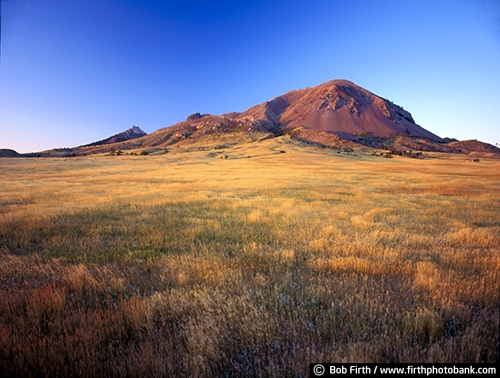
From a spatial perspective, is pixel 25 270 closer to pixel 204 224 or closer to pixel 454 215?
pixel 204 224

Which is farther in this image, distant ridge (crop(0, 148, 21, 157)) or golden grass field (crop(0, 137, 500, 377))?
distant ridge (crop(0, 148, 21, 157))

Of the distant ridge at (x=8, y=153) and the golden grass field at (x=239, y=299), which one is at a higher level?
the distant ridge at (x=8, y=153)

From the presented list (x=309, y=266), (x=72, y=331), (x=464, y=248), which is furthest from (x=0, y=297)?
(x=464, y=248)

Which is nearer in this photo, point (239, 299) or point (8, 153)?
point (239, 299)

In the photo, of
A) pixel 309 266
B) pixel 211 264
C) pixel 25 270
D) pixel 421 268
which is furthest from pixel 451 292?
pixel 25 270

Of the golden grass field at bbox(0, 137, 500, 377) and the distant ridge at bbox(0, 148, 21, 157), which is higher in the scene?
the distant ridge at bbox(0, 148, 21, 157)

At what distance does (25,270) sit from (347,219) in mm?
12120

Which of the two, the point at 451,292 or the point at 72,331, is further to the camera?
the point at 451,292

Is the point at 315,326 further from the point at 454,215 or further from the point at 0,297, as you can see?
the point at 454,215

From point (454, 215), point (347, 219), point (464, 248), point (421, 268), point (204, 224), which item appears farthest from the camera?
point (454, 215)

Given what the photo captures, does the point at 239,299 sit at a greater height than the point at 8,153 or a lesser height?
lesser

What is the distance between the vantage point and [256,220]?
37.0 ft

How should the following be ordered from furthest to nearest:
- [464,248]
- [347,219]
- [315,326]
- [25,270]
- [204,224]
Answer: [347,219] < [204,224] < [464,248] < [25,270] < [315,326]

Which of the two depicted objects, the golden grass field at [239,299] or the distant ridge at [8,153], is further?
the distant ridge at [8,153]
